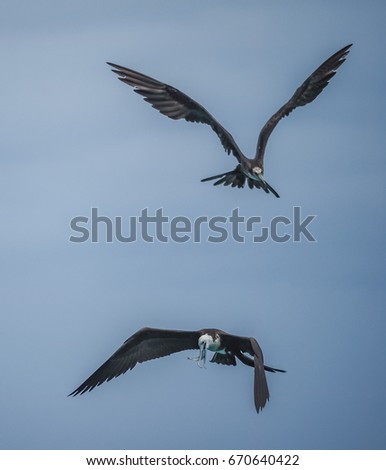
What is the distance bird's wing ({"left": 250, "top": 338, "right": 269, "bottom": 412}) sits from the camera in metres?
31.5

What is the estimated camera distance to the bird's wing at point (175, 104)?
113 feet

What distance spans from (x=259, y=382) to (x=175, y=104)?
5797 millimetres

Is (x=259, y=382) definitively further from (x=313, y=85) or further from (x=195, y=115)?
(x=313, y=85)

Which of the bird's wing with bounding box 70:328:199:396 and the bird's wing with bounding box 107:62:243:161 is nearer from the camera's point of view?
the bird's wing with bounding box 107:62:243:161

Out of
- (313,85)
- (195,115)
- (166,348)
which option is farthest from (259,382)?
(313,85)

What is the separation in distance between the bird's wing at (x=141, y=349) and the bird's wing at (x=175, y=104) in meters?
3.65

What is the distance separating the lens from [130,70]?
3409 cm

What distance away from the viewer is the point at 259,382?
32.0m

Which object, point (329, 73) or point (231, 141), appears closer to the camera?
point (231, 141)

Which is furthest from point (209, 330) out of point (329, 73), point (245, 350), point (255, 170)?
point (329, 73)

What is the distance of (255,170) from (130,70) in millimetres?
2976

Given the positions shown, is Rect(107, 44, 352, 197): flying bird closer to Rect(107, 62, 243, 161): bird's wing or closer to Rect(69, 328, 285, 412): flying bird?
Rect(107, 62, 243, 161): bird's wing

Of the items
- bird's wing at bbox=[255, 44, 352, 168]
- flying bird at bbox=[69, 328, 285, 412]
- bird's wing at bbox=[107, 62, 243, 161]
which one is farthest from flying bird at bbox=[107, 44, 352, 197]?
flying bird at bbox=[69, 328, 285, 412]
